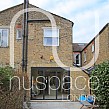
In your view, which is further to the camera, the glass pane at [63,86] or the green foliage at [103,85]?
the glass pane at [63,86]

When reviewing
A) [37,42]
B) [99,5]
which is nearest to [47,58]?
[37,42]

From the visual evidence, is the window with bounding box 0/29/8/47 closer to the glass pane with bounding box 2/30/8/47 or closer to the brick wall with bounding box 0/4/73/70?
the glass pane with bounding box 2/30/8/47

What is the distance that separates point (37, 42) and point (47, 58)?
4.92 feet

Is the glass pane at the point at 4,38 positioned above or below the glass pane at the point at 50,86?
above

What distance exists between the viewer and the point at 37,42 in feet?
66.9

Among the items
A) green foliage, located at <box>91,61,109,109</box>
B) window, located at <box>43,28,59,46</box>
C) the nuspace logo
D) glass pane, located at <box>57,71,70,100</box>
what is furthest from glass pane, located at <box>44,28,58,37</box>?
green foliage, located at <box>91,61,109,109</box>

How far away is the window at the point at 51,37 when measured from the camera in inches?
808

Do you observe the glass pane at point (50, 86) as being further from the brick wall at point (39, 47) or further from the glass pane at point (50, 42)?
the glass pane at point (50, 42)

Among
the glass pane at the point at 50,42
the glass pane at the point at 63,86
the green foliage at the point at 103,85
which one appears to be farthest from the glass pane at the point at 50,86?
the green foliage at the point at 103,85

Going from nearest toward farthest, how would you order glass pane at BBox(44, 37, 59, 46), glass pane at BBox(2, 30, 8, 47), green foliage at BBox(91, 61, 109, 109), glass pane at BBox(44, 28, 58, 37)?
green foliage at BBox(91, 61, 109, 109) < glass pane at BBox(2, 30, 8, 47) < glass pane at BBox(44, 37, 59, 46) < glass pane at BBox(44, 28, 58, 37)

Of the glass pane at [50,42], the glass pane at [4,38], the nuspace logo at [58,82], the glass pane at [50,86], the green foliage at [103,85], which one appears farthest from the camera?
the glass pane at [50,86]

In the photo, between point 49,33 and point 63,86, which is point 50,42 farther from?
point 63,86

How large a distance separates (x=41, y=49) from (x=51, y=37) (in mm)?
1277

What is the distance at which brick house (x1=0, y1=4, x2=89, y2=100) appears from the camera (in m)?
20.2
